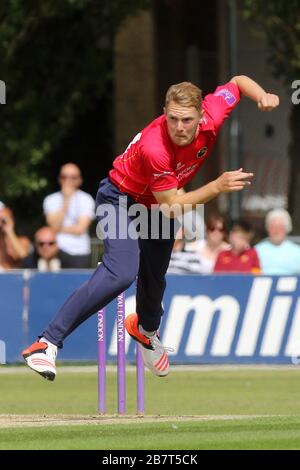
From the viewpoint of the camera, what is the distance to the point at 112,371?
16672mm

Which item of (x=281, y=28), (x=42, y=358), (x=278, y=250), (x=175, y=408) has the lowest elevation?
(x=175, y=408)

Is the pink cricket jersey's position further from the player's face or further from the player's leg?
the player's leg

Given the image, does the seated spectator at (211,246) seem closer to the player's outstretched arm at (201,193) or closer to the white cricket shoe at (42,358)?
the white cricket shoe at (42,358)

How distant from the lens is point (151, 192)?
35.0 feet

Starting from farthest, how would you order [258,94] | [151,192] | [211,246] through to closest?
[211,246]
[258,94]
[151,192]

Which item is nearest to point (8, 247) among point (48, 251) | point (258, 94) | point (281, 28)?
point (48, 251)

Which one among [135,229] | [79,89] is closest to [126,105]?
Result: [79,89]

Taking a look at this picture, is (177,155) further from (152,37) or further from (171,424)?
(152,37)

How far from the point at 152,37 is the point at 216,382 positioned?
13.0m

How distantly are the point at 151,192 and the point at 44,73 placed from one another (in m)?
13.2

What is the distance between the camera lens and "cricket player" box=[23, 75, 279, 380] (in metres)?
10.2

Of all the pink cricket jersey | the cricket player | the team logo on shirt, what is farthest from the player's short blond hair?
the team logo on shirt

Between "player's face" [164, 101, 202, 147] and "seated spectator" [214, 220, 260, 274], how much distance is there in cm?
706

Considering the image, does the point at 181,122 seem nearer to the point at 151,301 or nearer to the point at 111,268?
the point at 111,268
